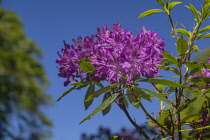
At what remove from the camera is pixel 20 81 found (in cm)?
1415

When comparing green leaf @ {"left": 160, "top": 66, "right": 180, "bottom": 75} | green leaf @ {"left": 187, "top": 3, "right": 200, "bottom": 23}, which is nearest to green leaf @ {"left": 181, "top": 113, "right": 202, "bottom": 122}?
green leaf @ {"left": 160, "top": 66, "right": 180, "bottom": 75}

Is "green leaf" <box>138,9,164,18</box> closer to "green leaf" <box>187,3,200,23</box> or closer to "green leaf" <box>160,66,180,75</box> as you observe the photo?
"green leaf" <box>187,3,200,23</box>

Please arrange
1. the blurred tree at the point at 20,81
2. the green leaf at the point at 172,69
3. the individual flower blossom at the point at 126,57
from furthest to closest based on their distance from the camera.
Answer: the blurred tree at the point at 20,81, the green leaf at the point at 172,69, the individual flower blossom at the point at 126,57

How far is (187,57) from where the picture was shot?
44.2 inches

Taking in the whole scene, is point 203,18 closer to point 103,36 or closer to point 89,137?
point 103,36

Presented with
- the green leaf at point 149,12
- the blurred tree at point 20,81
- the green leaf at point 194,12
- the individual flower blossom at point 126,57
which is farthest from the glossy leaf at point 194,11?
the blurred tree at point 20,81

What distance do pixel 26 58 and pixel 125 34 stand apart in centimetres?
1381

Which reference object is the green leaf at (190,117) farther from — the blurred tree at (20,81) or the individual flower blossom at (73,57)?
the blurred tree at (20,81)

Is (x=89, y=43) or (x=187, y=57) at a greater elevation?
(x=89, y=43)

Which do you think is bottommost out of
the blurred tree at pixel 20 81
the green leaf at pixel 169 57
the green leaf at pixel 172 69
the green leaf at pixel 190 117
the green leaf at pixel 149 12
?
the green leaf at pixel 190 117

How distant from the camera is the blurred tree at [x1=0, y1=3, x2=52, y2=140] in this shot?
13453 millimetres

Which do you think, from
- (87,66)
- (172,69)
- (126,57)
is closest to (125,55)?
(126,57)

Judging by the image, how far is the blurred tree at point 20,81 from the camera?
13.5 metres

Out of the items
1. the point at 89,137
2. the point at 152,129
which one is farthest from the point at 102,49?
the point at 89,137
